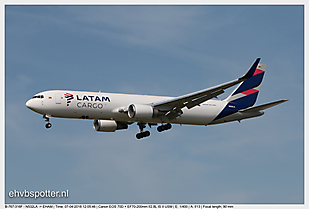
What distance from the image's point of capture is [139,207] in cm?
3512

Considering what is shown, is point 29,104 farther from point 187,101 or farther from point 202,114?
point 202,114

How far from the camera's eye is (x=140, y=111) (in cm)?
4553

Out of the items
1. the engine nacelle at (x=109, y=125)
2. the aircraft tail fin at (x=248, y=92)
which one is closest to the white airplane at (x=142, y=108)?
the engine nacelle at (x=109, y=125)

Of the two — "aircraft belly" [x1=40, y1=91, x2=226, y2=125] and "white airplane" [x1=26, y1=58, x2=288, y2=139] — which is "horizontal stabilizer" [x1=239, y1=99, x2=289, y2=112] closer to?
"white airplane" [x1=26, y1=58, x2=288, y2=139]

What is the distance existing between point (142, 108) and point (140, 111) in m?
0.45

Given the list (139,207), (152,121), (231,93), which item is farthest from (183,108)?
(139,207)

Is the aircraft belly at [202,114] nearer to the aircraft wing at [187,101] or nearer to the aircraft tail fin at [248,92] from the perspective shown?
the aircraft wing at [187,101]

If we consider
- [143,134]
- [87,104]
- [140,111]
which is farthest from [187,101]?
[87,104]

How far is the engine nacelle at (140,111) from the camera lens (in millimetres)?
45384

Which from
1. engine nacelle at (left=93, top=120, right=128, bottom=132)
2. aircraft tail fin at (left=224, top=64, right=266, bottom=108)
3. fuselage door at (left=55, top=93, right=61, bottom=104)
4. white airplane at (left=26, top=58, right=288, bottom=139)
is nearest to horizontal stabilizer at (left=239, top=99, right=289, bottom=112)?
white airplane at (left=26, top=58, right=288, bottom=139)

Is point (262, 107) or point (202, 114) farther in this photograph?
point (202, 114)

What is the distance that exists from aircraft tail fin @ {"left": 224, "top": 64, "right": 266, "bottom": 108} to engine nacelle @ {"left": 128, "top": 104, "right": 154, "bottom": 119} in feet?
37.4

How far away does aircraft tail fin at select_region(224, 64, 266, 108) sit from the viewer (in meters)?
53.2

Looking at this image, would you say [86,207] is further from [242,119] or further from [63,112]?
[242,119]
